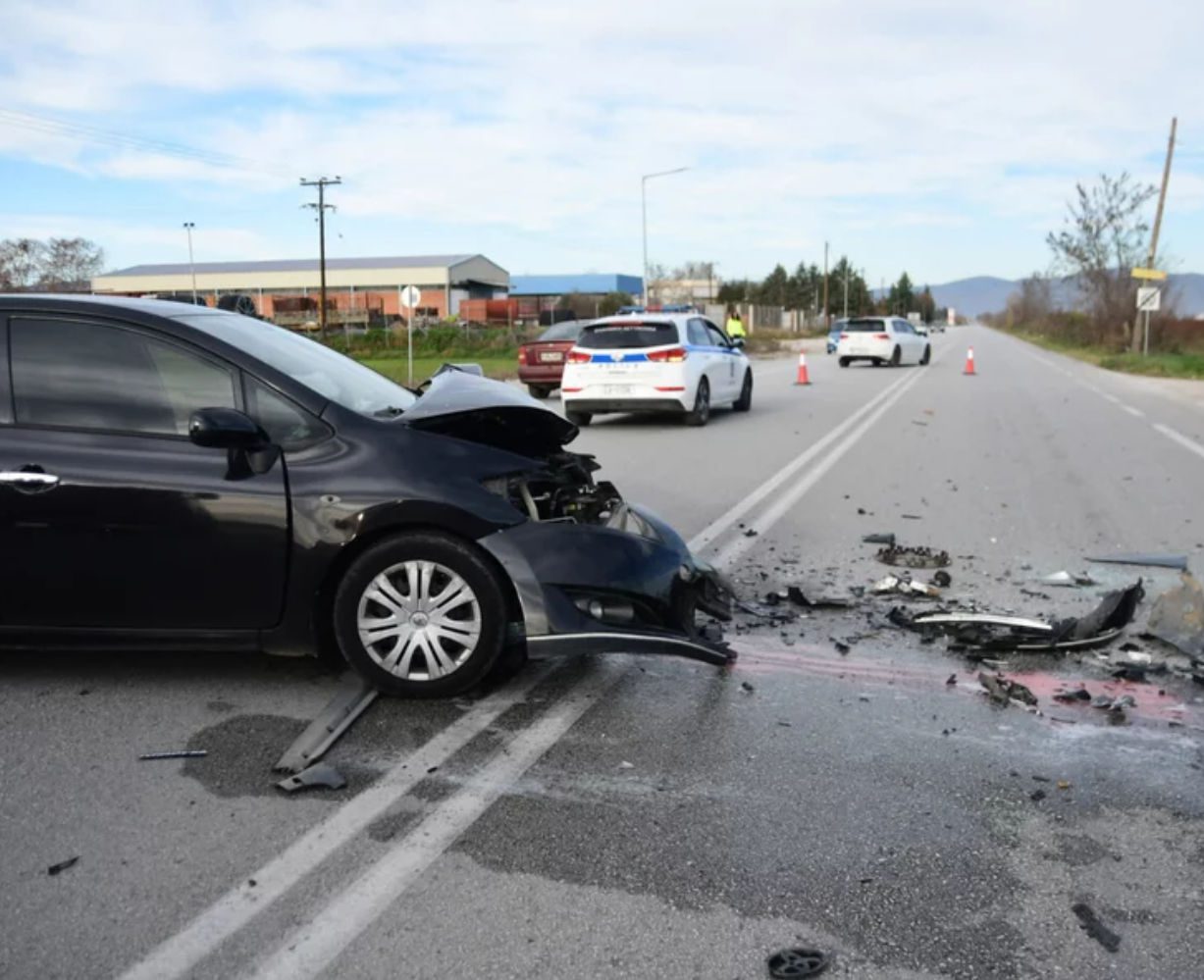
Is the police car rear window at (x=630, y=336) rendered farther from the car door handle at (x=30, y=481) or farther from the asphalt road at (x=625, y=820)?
the car door handle at (x=30, y=481)

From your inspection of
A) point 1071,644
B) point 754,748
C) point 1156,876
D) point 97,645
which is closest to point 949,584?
point 1071,644

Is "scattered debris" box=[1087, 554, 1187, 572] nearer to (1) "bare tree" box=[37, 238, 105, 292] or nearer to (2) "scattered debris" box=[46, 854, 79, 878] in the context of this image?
(2) "scattered debris" box=[46, 854, 79, 878]

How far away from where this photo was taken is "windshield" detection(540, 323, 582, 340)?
22.7m

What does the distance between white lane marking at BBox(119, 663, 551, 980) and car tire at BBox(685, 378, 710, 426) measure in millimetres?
11797

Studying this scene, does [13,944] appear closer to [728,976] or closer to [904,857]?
[728,976]

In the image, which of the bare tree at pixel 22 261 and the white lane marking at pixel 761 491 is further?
the bare tree at pixel 22 261

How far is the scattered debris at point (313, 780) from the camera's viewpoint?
147 inches

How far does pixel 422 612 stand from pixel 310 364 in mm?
1399

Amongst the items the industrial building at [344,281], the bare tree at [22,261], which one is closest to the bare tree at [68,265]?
the bare tree at [22,261]

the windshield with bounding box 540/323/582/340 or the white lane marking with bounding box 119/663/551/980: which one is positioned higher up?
the windshield with bounding box 540/323/582/340

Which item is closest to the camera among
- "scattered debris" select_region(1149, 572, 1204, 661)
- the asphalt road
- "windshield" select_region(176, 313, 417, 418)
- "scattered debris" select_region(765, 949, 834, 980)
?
"scattered debris" select_region(765, 949, 834, 980)

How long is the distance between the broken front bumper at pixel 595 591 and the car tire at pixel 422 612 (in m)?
0.14

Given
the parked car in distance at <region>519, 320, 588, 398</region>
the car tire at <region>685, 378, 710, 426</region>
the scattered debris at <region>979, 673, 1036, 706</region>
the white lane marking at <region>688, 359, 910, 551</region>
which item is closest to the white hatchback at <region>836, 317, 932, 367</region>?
the parked car in distance at <region>519, 320, 588, 398</region>

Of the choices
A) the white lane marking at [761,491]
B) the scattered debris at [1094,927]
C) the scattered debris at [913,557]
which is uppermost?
the scattered debris at [1094,927]
